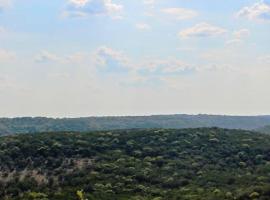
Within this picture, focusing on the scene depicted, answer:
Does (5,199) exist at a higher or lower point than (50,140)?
lower

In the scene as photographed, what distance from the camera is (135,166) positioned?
67.9 metres

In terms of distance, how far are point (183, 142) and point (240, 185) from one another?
2695cm

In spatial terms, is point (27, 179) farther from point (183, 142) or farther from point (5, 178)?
point (183, 142)

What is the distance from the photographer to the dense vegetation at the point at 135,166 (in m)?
56.2

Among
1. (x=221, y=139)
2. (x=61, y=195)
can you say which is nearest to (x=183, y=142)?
(x=221, y=139)

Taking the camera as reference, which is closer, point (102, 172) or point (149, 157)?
point (102, 172)

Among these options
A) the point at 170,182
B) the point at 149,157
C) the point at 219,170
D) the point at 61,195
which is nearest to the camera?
the point at 61,195

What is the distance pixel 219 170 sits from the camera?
68.6 meters

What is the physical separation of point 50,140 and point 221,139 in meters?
27.0

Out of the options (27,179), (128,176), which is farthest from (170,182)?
(27,179)

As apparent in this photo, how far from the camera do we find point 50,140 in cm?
7725

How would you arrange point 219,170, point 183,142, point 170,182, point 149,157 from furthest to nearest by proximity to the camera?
point 183,142
point 149,157
point 219,170
point 170,182

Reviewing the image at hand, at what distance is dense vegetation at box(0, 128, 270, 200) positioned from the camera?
56250 millimetres

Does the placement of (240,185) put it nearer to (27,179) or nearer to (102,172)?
(102,172)
